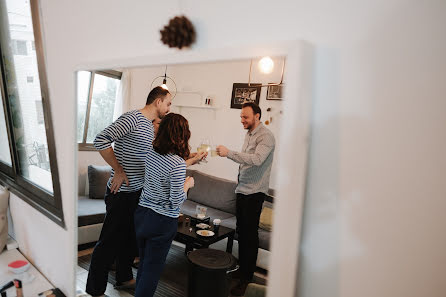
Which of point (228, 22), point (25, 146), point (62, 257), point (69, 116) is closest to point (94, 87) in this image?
point (69, 116)

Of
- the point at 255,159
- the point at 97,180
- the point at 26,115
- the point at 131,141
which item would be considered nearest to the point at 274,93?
the point at 255,159

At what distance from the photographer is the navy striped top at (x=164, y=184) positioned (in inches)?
30.5

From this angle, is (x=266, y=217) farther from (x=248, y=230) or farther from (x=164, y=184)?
(x=164, y=184)

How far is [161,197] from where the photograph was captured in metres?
0.81

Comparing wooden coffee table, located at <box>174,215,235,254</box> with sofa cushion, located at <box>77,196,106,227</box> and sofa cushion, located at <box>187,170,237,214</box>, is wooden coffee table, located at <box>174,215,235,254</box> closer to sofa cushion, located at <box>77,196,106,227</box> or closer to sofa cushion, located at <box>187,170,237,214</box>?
sofa cushion, located at <box>187,170,237,214</box>

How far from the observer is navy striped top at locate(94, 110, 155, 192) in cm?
85

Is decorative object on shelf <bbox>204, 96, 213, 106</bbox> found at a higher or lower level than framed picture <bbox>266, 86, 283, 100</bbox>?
lower

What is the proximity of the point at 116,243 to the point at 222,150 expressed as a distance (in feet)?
1.88

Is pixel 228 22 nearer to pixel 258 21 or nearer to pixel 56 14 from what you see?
pixel 258 21

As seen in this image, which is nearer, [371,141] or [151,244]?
[371,141]

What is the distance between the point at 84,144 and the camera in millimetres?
1016

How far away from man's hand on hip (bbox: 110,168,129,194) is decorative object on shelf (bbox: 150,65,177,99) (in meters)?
0.33

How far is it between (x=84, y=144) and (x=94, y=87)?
0.21m

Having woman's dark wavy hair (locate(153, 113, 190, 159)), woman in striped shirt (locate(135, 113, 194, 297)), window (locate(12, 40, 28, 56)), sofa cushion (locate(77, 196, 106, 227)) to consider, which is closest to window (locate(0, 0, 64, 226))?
window (locate(12, 40, 28, 56))
